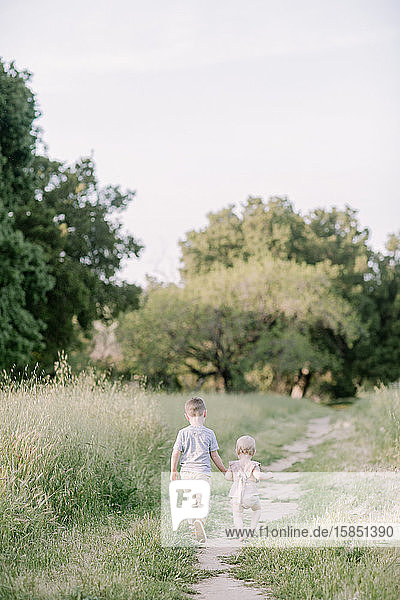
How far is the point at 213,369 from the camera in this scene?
109 ft

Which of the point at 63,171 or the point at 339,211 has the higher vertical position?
the point at 339,211

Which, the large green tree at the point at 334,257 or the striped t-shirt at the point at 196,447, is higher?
the large green tree at the point at 334,257

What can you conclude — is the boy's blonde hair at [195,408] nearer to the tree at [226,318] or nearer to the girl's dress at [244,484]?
the girl's dress at [244,484]

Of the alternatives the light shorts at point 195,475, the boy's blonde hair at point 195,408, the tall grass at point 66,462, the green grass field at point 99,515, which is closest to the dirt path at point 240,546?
the green grass field at point 99,515

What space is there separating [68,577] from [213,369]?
28.6 meters

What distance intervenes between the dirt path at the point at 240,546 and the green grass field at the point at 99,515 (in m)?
0.13

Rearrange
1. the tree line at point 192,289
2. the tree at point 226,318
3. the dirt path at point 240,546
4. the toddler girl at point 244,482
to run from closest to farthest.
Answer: the dirt path at point 240,546 < the toddler girl at point 244,482 < the tree line at point 192,289 < the tree at point 226,318

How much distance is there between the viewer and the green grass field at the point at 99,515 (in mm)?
4566

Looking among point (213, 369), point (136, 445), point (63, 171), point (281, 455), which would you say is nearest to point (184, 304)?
point (213, 369)

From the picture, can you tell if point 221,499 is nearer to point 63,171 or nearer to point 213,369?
point 63,171

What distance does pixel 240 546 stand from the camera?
231 inches

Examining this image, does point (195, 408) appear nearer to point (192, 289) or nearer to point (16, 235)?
point (16, 235)

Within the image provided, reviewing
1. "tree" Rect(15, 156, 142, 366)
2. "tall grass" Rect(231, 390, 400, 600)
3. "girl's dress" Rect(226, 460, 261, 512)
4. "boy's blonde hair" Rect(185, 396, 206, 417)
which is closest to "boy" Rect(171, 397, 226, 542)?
"boy's blonde hair" Rect(185, 396, 206, 417)

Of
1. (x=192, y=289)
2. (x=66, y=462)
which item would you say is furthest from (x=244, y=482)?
(x=192, y=289)
